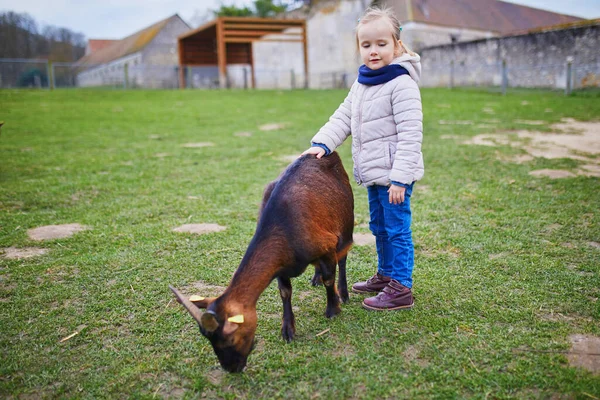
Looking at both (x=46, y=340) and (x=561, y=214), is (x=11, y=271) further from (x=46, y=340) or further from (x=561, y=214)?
(x=561, y=214)

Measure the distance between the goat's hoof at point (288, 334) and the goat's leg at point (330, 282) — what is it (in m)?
0.32

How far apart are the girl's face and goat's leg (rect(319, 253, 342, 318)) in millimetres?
1241

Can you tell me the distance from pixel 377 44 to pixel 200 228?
253cm

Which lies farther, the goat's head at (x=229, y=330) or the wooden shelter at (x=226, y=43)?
the wooden shelter at (x=226, y=43)

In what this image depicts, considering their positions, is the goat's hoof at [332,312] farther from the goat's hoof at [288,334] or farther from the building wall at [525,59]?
the building wall at [525,59]

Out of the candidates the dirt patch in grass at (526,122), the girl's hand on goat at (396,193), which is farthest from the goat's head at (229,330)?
the dirt patch in grass at (526,122)

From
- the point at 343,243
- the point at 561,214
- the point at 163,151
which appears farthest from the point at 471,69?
the point at 343,243

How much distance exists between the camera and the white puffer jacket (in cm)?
282

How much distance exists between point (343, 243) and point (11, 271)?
101 inches

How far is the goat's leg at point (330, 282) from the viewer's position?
9.00 ft

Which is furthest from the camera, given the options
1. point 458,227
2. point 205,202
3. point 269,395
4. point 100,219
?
point 205,202

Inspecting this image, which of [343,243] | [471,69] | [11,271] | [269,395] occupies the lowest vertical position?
[269,395]

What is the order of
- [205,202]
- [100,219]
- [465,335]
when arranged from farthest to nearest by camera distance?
[205,202], [100,219], [465,335]

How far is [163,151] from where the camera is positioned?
8.66 meters
